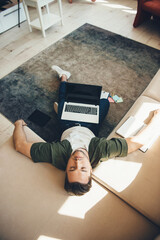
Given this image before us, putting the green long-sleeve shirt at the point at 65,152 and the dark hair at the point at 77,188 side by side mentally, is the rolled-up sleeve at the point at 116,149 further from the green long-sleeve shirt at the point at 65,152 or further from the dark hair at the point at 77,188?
the dark hair at the point at 77,188

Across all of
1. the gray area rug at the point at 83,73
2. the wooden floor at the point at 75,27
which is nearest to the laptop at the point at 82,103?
the gray area rug at the point at 83,73

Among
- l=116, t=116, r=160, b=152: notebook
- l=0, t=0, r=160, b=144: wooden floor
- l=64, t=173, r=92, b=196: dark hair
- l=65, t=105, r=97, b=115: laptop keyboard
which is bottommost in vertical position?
l=64, t=173, r=92, b=196: dark hair

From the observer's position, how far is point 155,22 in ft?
10.9

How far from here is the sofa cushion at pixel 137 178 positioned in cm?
117

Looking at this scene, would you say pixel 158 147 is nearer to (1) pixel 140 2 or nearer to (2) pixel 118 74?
(2) pixel 118 74

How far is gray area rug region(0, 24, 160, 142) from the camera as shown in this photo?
2.13 metres

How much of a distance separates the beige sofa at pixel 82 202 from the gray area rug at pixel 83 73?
0.65 m

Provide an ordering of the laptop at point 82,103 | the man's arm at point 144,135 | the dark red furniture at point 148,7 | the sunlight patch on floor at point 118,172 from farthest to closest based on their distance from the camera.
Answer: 1. the dark red furniture at point 148,7
2. the laptop at point 82,103
3. the man's arm at point 144,135
4. the sunlight patch on floor at point 118,172

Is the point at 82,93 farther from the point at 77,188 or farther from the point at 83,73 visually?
the point at 77,188

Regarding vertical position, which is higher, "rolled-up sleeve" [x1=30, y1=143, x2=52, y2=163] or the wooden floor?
the wooden floor

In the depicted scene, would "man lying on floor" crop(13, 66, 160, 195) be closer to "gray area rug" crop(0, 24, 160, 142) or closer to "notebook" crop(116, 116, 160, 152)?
"notebook" crop(116, 116, 160, 152)

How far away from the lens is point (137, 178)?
4.17 feet

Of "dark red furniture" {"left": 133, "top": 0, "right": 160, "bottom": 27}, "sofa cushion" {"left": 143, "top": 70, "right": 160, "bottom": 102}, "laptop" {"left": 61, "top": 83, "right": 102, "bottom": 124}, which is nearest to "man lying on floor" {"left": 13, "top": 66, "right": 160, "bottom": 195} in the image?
"laptop" {"left": 61, "top": 83, "right": 102, "bottom": 124}

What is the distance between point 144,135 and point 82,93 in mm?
784
